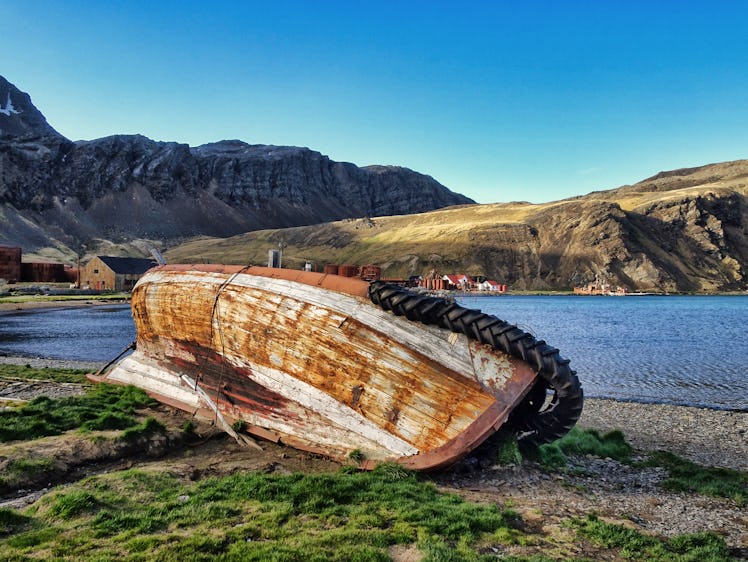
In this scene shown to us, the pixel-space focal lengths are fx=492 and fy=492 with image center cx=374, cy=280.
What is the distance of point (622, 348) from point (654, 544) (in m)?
36.6

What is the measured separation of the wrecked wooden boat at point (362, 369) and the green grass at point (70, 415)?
1.68 metres

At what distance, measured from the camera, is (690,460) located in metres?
12.1

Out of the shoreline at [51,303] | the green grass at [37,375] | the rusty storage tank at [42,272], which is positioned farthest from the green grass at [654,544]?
the rusty storage tank at [42,272]

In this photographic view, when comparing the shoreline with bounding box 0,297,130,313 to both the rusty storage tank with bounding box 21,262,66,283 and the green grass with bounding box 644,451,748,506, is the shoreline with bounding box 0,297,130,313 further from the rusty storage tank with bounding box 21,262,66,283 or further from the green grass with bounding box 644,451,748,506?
the green grass with bounding box 644,451,748,506

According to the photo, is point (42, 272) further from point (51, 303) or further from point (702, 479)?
point (702, 479)

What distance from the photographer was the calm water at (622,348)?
2433 cm

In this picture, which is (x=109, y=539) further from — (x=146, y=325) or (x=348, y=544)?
(x=146, y=325)

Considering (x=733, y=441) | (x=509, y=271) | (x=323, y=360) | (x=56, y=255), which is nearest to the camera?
(x=323, y=360)

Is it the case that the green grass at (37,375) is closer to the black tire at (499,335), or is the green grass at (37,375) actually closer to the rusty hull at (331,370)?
the rusty hull at (331,370)

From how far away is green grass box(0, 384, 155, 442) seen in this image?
32.4 feet

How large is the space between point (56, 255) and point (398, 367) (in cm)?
15253

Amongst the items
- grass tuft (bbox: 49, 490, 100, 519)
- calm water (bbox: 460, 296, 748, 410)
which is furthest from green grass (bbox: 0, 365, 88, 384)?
calm water (bbox: 460, 296, 748, 410)

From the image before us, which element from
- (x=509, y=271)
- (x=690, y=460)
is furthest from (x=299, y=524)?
(x=509, y=271)

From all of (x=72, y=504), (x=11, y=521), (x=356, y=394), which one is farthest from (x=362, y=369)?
(x=11, y=521)
